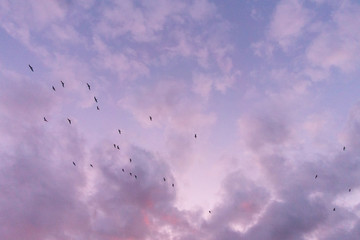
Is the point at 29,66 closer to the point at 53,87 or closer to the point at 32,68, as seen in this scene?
the point at 32,68

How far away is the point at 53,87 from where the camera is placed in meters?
52.5

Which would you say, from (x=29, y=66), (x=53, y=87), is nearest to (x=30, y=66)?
(x=29, y=66)

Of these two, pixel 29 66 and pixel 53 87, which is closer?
pixel 29 66

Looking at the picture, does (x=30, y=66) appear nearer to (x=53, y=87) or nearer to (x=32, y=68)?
(x=32, y=68)

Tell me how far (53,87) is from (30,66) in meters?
7.12

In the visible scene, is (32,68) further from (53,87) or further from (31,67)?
(53,87)

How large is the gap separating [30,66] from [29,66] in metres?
0.26

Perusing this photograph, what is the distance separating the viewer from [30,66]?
151ft

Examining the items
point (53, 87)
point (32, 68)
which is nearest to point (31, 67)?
point (32, 68)

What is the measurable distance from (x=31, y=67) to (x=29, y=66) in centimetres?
32

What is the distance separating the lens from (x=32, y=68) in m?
46.2

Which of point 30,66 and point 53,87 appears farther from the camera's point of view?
point 53,87

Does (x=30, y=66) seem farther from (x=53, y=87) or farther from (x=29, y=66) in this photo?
(x=53, y=87)
